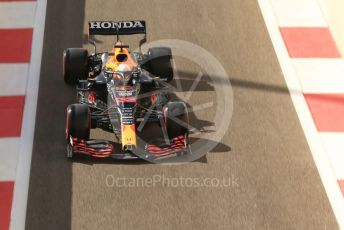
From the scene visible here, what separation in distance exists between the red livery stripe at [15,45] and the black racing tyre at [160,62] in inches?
87.7

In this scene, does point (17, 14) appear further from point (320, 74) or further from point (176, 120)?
point (320, 74)

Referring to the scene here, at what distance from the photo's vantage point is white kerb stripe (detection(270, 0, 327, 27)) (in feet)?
41.8

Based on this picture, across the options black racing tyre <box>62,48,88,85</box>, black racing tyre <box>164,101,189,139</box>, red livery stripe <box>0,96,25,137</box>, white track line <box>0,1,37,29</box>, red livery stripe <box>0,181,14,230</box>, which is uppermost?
white track line <box>0,1,37,29</box>

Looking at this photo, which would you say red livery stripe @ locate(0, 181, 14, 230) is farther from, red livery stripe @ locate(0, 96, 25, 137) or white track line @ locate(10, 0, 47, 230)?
red livery stripe @ locate(0, 96, 25, 137)

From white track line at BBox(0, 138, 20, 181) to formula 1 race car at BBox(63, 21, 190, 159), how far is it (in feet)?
2.65

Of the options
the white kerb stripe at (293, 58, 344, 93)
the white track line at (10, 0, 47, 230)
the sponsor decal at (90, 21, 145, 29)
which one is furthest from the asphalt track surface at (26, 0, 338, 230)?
the sponsor decal at (90, 21, 145, 29)

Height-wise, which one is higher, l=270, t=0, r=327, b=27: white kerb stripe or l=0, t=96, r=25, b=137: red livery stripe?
l=270, t=0, r=327, b=27: white kerb stripe

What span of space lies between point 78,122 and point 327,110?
3990mm

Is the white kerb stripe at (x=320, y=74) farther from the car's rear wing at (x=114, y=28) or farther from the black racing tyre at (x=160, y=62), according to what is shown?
the car's rear wing at (x=114, y=28)

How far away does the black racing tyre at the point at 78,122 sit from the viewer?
9125 millimetres

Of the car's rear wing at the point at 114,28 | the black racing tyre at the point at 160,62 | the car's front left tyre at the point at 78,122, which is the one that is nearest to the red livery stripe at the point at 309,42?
the black racing tyre at the point at 160,62

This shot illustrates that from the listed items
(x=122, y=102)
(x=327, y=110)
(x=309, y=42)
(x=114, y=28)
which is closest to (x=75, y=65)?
(x=114, y=28)

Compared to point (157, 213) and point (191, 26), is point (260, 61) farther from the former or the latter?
point (157, 213)

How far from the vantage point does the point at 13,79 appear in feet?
36.1
